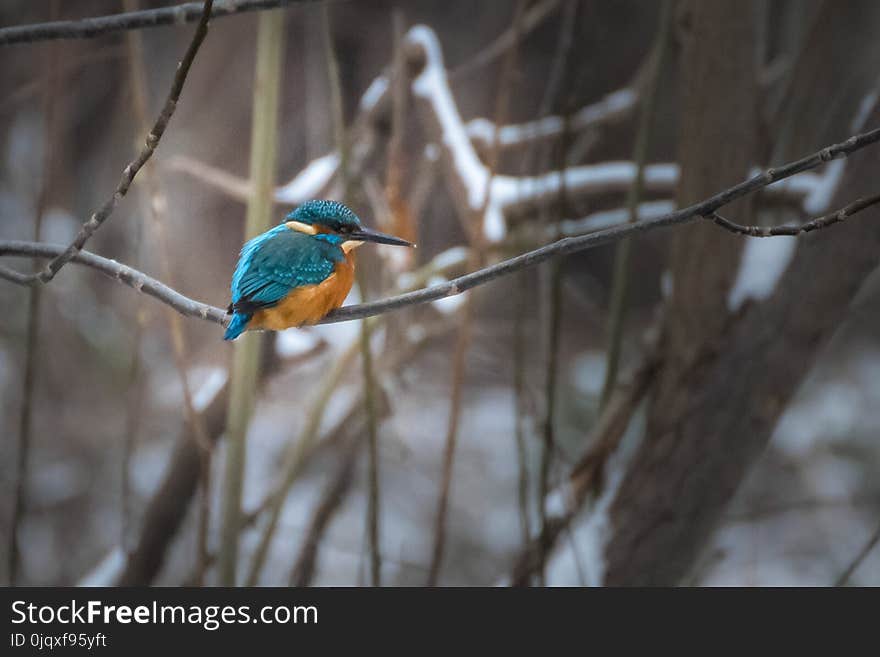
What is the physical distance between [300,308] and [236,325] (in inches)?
2.4

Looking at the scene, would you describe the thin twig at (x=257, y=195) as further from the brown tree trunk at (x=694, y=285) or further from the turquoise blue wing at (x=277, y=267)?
the brown tree trunk at (x=694, y=285)

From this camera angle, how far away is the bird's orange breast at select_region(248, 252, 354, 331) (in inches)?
28.9

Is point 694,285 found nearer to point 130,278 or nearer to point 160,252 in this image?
point 160,252

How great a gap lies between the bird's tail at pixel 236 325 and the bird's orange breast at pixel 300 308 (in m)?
0.01

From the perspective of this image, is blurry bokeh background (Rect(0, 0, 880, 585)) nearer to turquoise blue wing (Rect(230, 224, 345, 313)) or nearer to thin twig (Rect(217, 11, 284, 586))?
thin twig (Rect(217, 11, 284, 586))

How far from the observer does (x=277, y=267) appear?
2.51ft

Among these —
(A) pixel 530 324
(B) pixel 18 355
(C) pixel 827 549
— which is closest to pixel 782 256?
(A) pixel 530 324

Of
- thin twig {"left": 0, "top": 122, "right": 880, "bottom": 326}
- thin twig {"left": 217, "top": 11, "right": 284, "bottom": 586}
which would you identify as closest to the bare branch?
thin twig {"left": 0, "top": 122, "right": 880, "bottom": 326}

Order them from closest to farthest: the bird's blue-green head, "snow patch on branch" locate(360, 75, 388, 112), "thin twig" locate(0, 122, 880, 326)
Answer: "thin twig" locate(0, 122, 880, 326) < the bird's blue-green head < "snow patch on branch" locate(360, 75, 388, 112)

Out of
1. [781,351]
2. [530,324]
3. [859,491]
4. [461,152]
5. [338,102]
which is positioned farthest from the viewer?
[859,491]

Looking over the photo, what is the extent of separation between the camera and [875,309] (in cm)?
269

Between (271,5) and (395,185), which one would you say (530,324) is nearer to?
(395,185)
